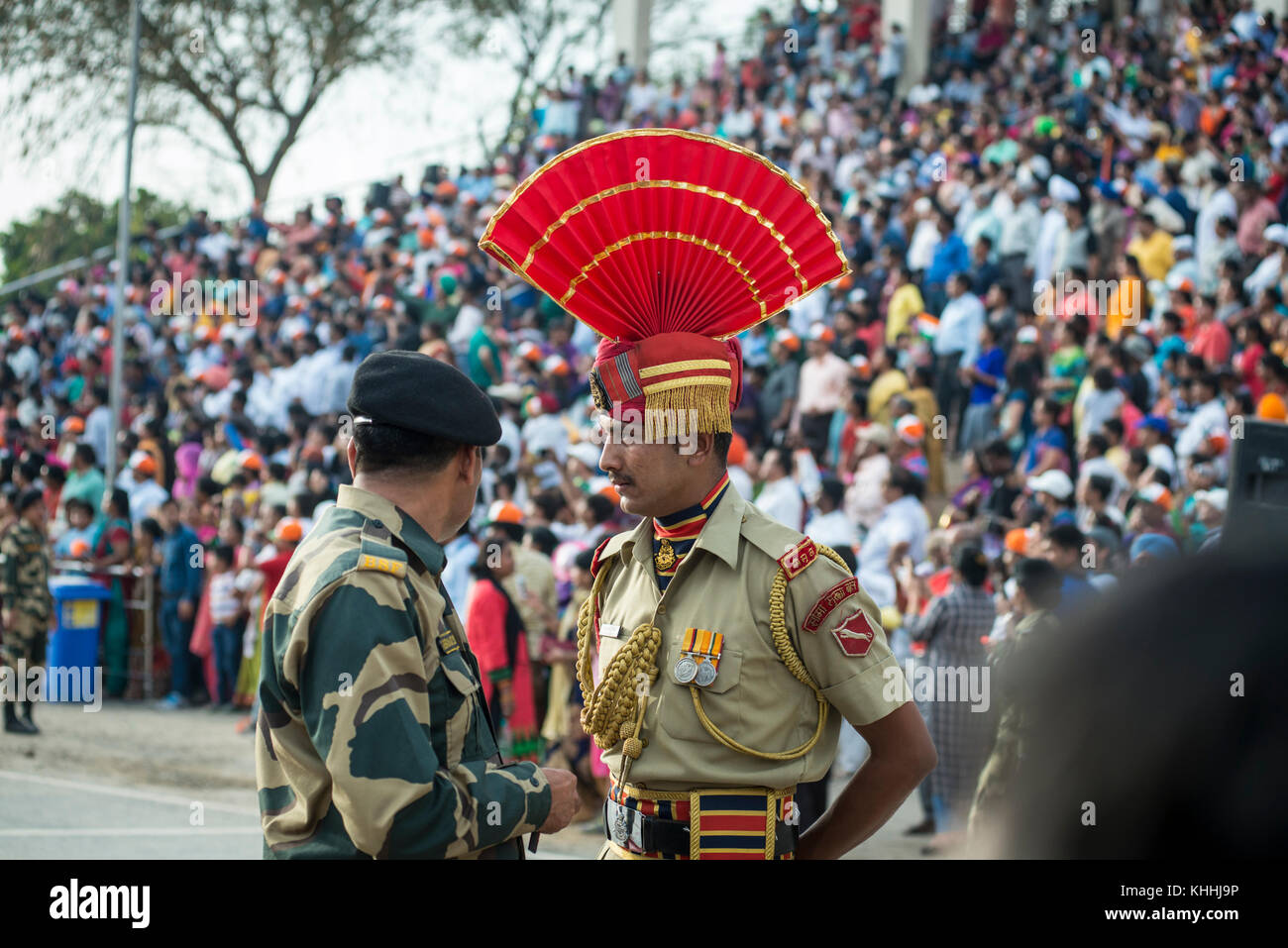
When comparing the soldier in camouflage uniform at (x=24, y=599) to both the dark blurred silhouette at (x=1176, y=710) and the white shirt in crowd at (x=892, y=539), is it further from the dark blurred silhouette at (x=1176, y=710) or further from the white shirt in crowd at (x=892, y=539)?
the dark blurred silhouette at (x=1176, y=710)

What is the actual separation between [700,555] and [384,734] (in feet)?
3.35

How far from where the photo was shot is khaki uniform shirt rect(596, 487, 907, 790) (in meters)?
2.77

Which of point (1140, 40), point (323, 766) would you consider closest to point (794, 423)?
point (1140, 40)

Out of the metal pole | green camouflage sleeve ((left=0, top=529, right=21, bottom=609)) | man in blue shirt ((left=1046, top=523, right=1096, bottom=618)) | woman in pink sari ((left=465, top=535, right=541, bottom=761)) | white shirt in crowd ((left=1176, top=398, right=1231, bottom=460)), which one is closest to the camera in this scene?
man in blue shirt ((left=1046, top=523, right=1096, bottom=618))

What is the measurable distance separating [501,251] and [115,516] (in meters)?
10.4

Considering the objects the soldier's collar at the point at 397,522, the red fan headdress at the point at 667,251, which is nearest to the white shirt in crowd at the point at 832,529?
the red fan headdress at the point at 667,251

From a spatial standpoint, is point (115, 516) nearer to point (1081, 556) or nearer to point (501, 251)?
point (1081, 556)

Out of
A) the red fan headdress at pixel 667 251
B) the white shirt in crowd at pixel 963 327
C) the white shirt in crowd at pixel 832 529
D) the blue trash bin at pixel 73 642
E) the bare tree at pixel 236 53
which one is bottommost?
the blue trash bin at pixel 73 642

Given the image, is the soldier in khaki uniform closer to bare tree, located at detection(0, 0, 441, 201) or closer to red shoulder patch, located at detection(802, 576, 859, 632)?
red shoulder patch, located at detection(802, 576, 859, 632)

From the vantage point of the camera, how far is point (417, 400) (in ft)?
7.95

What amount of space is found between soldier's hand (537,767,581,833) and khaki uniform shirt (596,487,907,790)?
15.0 inches

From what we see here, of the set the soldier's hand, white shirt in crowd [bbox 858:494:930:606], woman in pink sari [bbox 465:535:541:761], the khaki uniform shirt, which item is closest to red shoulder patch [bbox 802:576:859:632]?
the khaki uniform shirt

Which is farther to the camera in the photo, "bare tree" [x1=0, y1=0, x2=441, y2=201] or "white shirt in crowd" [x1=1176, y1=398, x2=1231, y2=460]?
"bare tree" [x1=0, y1=0, x2=441, y2=201]

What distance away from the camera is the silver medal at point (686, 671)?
2.83 m
